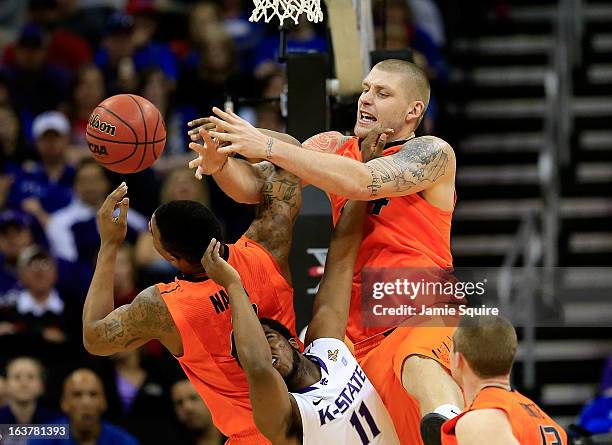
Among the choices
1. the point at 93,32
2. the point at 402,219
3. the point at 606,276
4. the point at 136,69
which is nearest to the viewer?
the point at 402,219

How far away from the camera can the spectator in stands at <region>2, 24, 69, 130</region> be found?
1299cm

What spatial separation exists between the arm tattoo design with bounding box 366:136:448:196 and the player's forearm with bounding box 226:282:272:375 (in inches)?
34.0

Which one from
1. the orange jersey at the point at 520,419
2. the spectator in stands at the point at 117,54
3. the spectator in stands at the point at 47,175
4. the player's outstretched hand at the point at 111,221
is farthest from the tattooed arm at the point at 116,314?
the spectator in stands at the point at 117,54

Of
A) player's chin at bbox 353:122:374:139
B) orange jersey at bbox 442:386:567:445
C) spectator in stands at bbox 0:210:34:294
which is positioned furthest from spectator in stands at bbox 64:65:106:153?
orange jersey at bbox 442:386:567:445

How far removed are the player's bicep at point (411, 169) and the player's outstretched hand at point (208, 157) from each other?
2.47ft

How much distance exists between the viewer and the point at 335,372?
611 cm

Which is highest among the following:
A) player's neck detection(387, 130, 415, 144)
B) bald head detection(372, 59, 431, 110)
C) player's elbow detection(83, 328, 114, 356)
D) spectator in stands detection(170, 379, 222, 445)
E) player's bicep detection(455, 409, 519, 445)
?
bald head detection(372, 59, 431, 110)

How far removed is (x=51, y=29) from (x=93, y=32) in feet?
1.54

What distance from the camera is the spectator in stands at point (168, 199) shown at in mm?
10719

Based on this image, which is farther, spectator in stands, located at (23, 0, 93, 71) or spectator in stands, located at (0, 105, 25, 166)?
spectator in stands, located at (23, 0, 93, 71)

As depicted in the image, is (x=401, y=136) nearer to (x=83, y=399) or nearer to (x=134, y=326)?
(x=134, y=326)

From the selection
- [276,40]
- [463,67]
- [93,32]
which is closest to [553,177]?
[463,67]

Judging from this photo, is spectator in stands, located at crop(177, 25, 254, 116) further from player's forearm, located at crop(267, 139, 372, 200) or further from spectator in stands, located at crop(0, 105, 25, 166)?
player's forearm, located at crop(267, 139, 372, 200)

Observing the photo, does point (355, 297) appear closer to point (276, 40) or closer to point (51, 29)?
point (276, 40)
